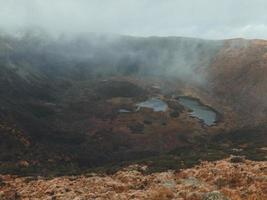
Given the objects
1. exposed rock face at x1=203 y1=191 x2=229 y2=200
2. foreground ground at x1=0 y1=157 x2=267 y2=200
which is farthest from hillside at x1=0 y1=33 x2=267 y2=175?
exposed rock face at x1=203 y1=191 x2=229 y2=200

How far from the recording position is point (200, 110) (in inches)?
6747

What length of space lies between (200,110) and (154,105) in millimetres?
17948

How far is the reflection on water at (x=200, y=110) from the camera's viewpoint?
158425mm

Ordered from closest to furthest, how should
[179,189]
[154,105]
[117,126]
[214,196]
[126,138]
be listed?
[214,196]
[179,189]
[126,138]
[117,126]
[154,105]

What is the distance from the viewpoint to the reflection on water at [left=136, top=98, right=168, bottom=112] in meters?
170

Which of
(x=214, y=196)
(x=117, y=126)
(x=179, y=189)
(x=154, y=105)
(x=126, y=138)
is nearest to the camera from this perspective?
(x=214, y=196)

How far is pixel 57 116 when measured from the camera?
156625 millimetres

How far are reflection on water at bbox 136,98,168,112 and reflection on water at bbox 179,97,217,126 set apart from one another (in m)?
8.69

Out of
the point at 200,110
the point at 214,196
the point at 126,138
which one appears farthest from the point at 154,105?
the point at 214,196

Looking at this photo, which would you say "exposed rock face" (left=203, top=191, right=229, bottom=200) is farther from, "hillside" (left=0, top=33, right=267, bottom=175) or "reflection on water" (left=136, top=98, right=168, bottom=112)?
"reflection on water" (left=136, top=98, right=168, bottom=112)

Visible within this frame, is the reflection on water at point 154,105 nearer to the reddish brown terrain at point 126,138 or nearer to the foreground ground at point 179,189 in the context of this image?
the reddish brown terrain at point 126,138

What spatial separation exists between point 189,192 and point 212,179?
31.9ft

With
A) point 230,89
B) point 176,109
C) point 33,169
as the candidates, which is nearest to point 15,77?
point 176,109

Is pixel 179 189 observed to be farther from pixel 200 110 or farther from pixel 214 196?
pixel 200 110
